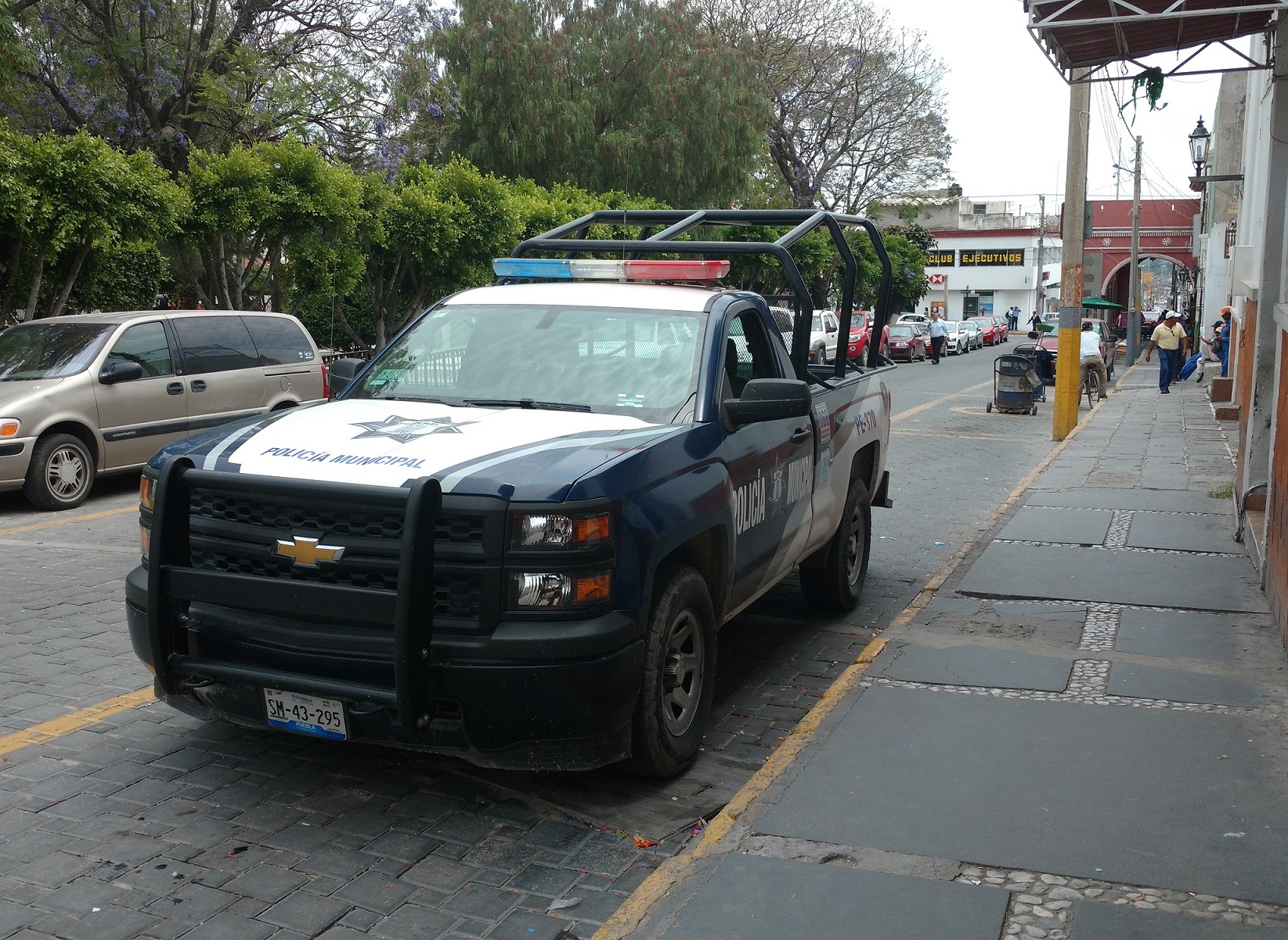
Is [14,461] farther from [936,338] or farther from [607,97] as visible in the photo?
[936,338]

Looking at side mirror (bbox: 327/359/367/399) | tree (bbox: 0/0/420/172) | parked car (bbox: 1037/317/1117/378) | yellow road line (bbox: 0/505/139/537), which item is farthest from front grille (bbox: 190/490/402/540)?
parked car (bbox: 1037/317/1117/378)

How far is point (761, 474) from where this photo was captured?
5.54 m

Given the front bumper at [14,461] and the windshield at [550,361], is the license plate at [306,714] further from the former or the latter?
the front bumper at [14,461]

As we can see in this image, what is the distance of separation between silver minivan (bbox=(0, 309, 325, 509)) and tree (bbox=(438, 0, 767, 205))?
791 inches

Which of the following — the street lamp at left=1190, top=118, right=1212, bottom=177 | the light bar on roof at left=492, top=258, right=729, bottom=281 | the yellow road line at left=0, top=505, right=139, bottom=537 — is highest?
the street lamp at left=1190, top=118, right=1212, bottom=177

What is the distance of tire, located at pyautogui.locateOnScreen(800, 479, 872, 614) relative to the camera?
285 inches

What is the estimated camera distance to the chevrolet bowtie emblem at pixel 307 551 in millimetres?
4043

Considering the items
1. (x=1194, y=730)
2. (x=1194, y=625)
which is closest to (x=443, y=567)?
(x=1194, y=730)

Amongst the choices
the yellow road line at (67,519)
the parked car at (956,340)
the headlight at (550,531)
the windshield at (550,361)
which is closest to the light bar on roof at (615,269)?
the windshield at (550,361)

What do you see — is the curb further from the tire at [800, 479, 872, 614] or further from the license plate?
the license plate

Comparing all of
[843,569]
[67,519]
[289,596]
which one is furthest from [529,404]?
[67,519]

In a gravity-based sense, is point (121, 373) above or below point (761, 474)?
above

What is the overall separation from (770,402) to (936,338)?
3874cm

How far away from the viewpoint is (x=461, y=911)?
12.2 feet
